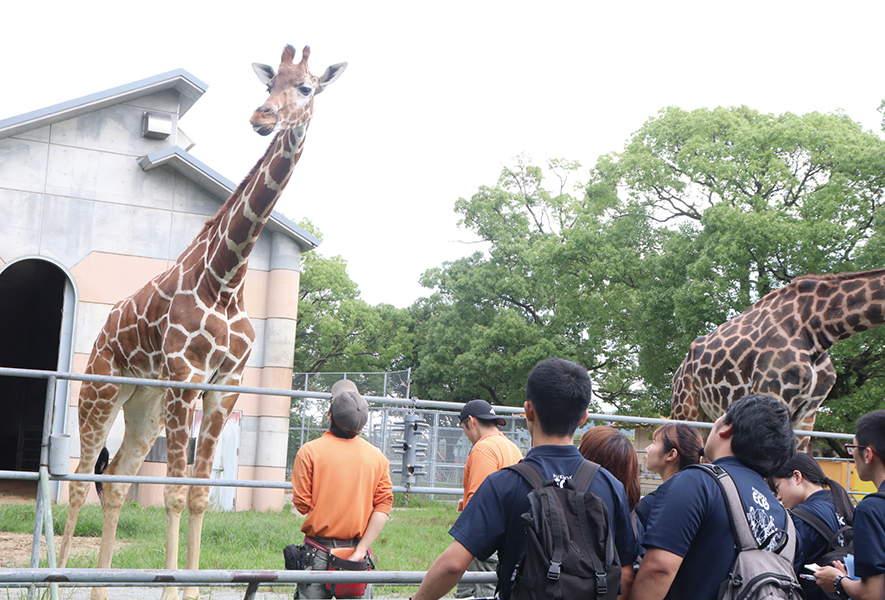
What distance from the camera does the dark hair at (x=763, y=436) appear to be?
9.75 ft

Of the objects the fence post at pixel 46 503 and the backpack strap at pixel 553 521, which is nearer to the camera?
the backpack strap at pixel 553 521

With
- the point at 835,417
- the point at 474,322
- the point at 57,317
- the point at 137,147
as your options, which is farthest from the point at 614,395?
the point at 137,147

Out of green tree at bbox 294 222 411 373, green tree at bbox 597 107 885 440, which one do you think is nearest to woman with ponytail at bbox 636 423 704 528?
green tree at bbox 597 107 885 440

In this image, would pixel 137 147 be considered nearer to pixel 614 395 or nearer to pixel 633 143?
pixel 633 143

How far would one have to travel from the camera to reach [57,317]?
19.4m

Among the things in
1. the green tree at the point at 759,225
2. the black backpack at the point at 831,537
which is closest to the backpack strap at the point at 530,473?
the black backpack at the point at 831,537

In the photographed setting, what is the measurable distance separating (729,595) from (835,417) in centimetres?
1840

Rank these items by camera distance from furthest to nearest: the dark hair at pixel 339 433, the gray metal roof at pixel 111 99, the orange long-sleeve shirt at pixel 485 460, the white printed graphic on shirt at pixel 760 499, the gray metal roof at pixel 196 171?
the gray metal roof at pixel 196 171 → the gray metal roof at pixel 111 99 → the orange long-sleeve shirt at pixel 485 460 → the dark hair at pixel 339 433 → the white printed graphic on shirt at pixel 760 499

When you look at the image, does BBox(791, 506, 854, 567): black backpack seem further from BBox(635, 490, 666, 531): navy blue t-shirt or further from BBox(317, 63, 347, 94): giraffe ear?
BBox(317, 63, 347, 94): giraffe ear

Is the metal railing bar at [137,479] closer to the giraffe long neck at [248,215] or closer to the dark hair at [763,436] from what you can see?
the giraffe long neck at [248,215]

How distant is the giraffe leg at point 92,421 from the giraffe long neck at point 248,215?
1501 millimetres

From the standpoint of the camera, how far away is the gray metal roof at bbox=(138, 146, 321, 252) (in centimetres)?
1230

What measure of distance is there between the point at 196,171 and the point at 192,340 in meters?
7.06

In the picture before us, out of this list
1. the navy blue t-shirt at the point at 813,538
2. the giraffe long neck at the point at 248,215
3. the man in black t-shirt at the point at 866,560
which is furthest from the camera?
the giraffe long neck at the point at 248,215
